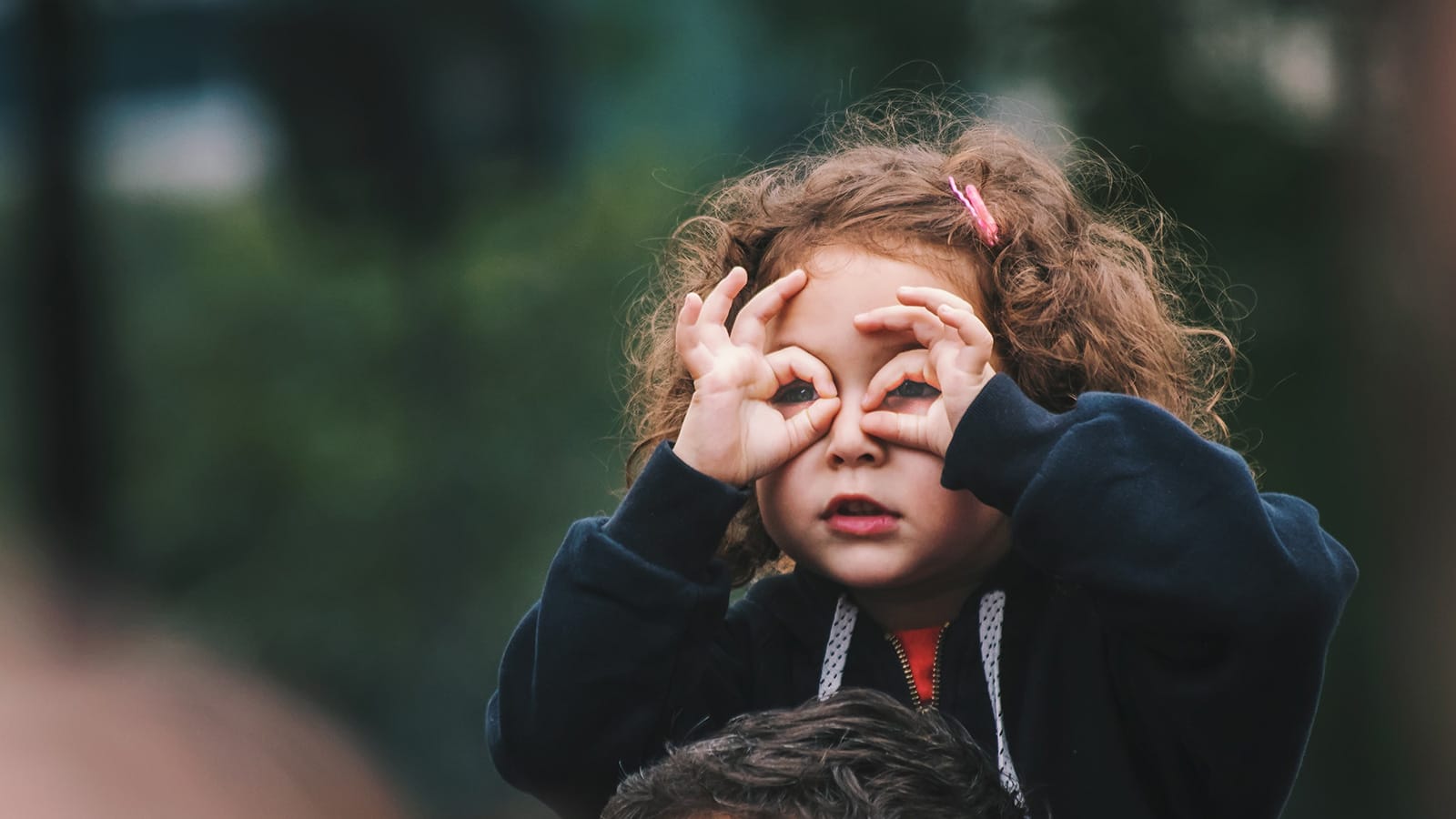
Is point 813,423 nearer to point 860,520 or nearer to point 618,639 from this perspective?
point 860,520

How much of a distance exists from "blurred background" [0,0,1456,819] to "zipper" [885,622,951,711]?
2718 millimetres

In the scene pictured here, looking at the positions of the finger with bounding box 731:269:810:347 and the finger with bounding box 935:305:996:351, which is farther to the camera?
the finger with bounding box 731:269:810:347

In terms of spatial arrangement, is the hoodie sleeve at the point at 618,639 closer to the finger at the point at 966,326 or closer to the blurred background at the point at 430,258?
the finger at the point at 966,326

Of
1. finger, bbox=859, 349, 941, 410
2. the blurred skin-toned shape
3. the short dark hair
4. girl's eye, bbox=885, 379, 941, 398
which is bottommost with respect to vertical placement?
the blurred skin-toned shape

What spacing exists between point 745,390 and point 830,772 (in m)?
0.48

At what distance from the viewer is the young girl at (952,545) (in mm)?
1425

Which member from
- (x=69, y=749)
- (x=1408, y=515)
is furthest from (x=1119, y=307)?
(x=1408, y=515)

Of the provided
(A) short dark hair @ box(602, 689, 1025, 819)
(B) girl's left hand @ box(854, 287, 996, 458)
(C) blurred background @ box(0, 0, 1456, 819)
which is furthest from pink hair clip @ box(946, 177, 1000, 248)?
(C) blurred background @ box(0, 0, 1456, 819)

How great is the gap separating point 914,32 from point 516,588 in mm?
1999

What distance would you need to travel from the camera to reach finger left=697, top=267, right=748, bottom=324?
1721mm

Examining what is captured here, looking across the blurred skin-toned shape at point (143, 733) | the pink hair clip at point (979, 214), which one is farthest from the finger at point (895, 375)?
the blurred skin-toned shape at point (143, 733)

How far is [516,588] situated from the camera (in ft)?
15.6

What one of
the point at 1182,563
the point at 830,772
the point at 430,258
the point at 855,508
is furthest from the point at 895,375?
the point at 430,258

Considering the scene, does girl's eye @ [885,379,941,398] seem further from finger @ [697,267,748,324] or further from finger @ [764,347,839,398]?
finger @ [697,267,748,324]
